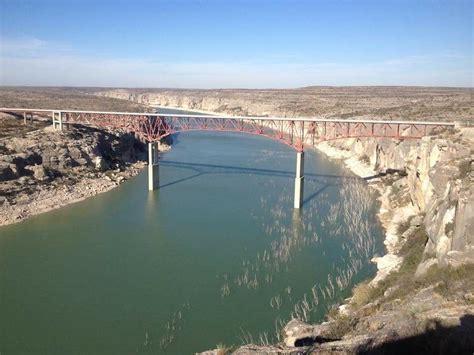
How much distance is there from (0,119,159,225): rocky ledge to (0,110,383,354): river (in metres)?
1.75

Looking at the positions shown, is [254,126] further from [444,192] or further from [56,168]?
[444,192]

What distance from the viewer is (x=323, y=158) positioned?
4709 cm

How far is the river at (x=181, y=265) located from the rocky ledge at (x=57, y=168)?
5.75 feet

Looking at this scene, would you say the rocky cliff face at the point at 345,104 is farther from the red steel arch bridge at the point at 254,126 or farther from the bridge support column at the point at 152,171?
the bridge support column at the point at 152,171

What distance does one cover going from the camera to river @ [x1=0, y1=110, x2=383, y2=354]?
14.6 metres

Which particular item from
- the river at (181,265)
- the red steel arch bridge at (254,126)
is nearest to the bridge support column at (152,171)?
the red steel arch bridge at (254,126)

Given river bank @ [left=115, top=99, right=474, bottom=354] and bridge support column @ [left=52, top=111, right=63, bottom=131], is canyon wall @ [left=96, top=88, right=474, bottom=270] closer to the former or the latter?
river bank @ [left=115, top=99, right=474, bottom=354]

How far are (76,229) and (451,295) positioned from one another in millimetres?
19700

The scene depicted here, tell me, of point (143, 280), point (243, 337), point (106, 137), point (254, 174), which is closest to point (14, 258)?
point (143, 280)

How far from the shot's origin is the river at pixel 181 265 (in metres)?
14.6

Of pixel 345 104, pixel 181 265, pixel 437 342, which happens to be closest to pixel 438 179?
pixel 181 265

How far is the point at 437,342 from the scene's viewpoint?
7281mm

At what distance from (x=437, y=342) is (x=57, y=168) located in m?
31.6

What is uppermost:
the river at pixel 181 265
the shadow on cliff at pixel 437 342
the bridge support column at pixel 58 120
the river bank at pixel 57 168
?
the bridge support column at pixel 58 120
